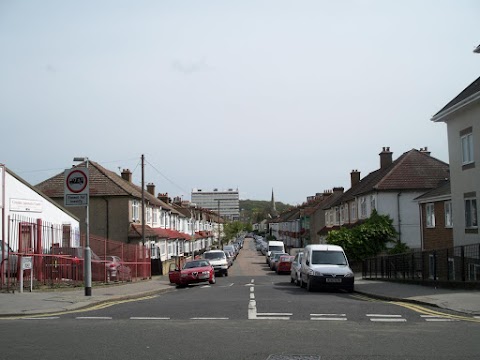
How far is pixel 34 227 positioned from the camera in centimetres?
1928

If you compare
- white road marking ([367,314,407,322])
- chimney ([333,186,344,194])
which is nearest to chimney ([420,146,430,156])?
chimney ([333,186,344,194])

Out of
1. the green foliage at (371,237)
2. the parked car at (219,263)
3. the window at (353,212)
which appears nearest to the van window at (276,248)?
the window at (353,212)

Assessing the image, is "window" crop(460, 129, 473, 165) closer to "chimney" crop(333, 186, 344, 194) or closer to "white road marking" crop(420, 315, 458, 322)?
"white road marking" crop(420, 315, 458, 322)

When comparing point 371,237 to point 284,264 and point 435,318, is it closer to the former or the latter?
point 284,264

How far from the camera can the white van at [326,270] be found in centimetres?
1991

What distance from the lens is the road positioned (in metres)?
7.44

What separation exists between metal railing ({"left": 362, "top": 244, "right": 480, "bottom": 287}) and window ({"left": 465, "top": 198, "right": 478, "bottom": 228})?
1.40 metres

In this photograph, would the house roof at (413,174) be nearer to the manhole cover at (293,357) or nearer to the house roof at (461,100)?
the house roof at (461,100)

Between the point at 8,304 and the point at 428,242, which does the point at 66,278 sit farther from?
the point at 428,242

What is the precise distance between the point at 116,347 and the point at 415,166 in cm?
3915

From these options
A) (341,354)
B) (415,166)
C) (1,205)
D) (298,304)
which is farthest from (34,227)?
(415,166)

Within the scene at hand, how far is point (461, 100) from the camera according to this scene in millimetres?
23594

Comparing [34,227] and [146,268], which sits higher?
[34,227]

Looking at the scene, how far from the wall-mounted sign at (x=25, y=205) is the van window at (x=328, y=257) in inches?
545
